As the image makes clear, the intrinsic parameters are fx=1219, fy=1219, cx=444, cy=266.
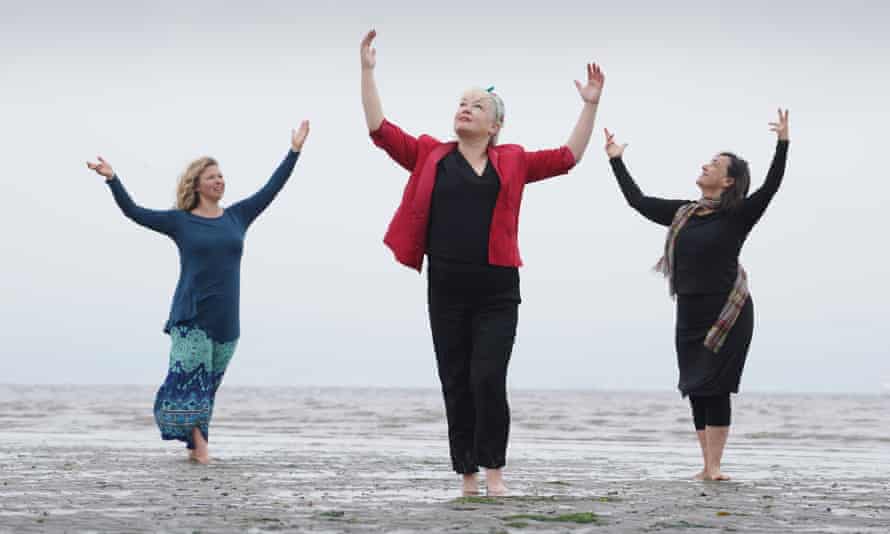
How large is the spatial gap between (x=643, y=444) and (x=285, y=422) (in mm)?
6997

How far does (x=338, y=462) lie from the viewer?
8703 millimetres

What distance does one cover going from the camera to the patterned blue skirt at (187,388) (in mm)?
8594

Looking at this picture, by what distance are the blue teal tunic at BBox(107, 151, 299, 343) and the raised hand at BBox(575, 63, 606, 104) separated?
3.33 m

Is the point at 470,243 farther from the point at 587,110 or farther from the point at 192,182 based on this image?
the point at 192,182

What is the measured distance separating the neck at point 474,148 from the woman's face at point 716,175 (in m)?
2.25

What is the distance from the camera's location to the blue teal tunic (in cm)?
858

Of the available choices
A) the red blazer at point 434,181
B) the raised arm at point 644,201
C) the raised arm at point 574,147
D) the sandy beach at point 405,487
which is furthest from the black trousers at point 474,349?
Answer: the raised arm at point 644,201

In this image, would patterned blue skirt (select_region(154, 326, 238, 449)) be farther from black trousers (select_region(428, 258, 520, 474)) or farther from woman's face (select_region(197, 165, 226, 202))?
black trousers (select_region(428, 258, 520, 474))

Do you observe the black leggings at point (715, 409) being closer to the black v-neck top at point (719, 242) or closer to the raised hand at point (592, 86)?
the black v-neck top at point (719, 242)

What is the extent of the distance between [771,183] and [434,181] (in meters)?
2.65

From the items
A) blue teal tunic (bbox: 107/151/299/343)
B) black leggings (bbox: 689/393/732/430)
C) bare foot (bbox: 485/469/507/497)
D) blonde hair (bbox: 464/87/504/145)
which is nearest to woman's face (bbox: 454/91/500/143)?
blonde hair (bbox: 464/87/504/145)

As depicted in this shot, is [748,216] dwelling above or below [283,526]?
above

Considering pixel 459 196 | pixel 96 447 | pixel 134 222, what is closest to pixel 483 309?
pixel 459 196

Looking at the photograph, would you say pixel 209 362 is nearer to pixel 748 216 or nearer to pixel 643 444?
pixel 748 216
